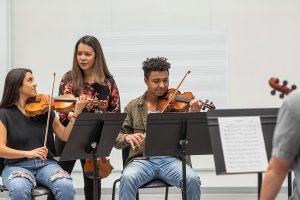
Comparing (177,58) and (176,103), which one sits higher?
(177,58)

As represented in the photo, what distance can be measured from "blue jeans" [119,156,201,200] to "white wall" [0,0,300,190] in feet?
5.23

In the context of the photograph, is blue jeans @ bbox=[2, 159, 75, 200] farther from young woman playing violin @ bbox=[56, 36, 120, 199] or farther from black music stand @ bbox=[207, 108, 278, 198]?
black music stand @ bbox=[207, 108, 278, 198]

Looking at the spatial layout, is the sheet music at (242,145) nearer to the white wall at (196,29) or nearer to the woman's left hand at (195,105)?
the woman's left hand at (195,105)

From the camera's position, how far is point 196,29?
5160 mm

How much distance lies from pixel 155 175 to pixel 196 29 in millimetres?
1882

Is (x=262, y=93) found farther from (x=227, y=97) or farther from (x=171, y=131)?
(x=171, y=131)

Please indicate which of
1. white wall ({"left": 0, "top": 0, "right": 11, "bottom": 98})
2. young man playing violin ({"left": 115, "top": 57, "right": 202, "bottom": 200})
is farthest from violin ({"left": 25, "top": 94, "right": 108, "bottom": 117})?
white wall ({"left": 0, "top": 0, "right": 11, "bottom": 98})

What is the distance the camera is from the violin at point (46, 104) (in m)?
3.52

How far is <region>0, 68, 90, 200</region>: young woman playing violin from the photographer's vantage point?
3.42 metres

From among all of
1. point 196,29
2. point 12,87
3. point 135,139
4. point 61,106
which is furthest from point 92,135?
point 196,29

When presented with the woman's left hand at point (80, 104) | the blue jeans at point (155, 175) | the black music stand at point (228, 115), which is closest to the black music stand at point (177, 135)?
the blue jeans at point (155, 175)

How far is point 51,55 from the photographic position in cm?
523

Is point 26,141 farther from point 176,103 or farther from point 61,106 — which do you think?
point 176,103

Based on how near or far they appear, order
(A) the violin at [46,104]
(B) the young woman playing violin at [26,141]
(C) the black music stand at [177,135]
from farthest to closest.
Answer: (A) the violin at [46,104], (B) the young woman playing violin at [26,141], (C) the black music stand at [177,135]
